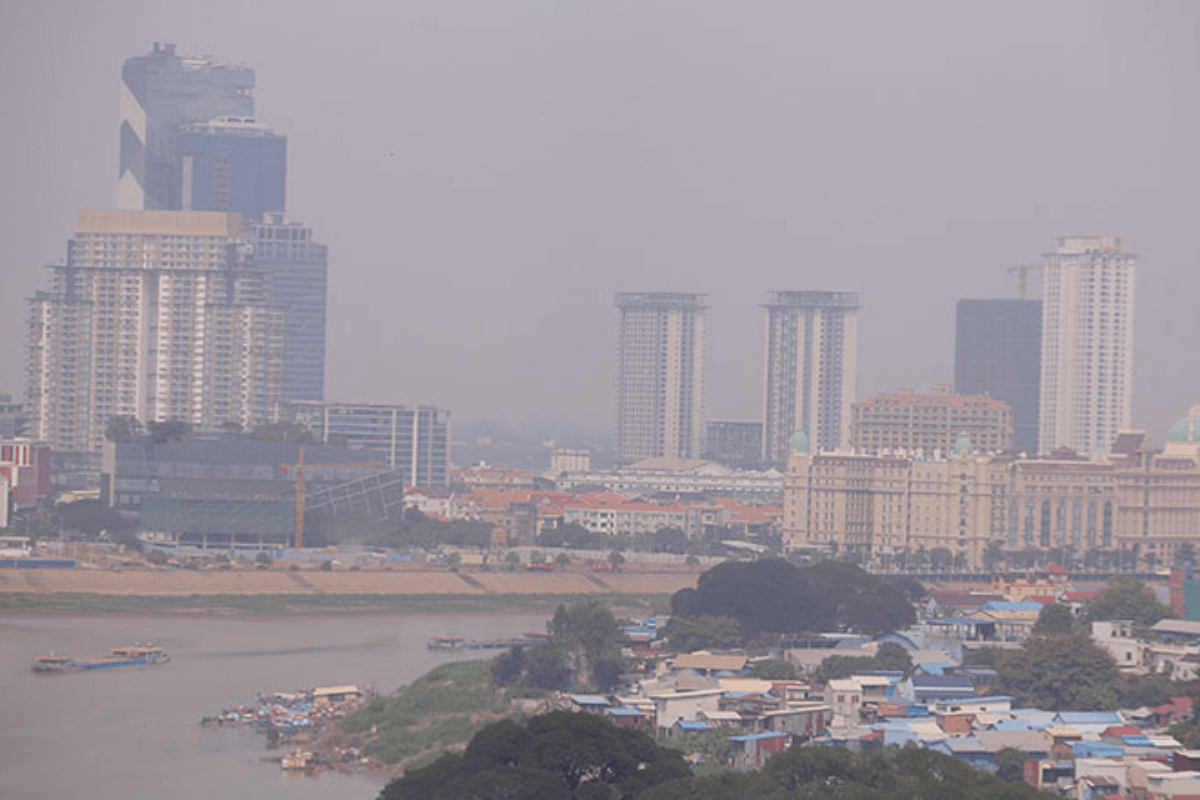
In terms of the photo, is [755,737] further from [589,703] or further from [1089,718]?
[1089,718]

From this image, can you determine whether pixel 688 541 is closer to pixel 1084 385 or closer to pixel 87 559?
pixel 87 559

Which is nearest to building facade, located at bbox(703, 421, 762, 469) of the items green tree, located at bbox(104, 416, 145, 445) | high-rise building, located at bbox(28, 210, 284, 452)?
high-rise building, located at bbox(28, 210, 284, 452)

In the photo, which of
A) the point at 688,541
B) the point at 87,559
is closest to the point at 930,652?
the point at 87,559

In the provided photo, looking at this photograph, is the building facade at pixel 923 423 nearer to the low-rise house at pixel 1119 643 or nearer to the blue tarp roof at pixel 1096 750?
the low-rise house at pixel 1119 643

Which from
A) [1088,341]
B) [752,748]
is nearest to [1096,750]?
[752,748]

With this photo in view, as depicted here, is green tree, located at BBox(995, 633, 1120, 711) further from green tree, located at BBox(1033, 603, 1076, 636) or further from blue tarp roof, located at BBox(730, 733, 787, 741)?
blue tarp roof, located at BBox(730, 733, 787, 741)
